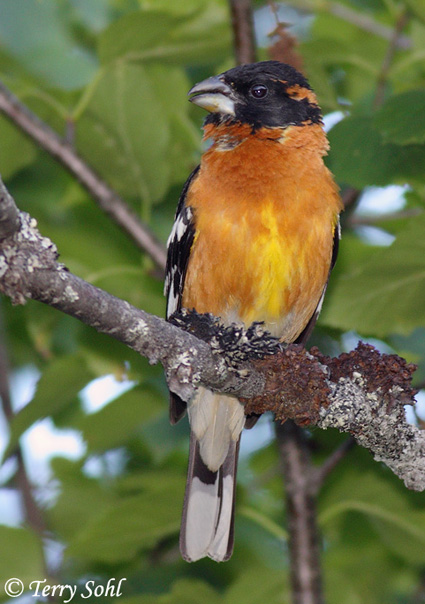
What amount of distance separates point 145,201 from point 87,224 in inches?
20.4

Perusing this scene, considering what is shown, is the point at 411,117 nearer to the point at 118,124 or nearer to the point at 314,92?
the point at 314,92

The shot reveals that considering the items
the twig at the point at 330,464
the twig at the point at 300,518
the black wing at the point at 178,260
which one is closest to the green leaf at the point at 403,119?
the black wing at the point at 178,260

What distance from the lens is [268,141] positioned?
199 inches

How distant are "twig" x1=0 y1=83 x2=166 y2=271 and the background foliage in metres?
0.11

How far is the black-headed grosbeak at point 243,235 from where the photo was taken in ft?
15.2

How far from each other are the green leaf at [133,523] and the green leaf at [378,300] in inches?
56.5

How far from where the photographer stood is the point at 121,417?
17.6 feet

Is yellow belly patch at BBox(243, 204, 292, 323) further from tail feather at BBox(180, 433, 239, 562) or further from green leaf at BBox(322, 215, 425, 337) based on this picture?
tail feather at BBox(180, 433, 239, 562)

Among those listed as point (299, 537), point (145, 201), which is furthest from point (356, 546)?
point (145, 201)

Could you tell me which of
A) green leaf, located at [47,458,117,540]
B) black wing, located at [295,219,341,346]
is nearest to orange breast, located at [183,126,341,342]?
black wing, located at [295,219,341,346]

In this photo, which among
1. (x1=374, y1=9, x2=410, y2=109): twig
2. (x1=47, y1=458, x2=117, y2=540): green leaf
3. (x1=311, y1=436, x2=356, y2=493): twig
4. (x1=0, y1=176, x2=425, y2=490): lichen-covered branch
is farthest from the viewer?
(x1=47, y1=458, x2=117, y2=540): green leaf

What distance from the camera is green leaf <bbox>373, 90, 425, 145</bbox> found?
4059 millimetres

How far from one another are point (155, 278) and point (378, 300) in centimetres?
157

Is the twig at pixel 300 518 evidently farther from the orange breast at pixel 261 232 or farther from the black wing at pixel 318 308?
the orange breast at pixel 261 232
